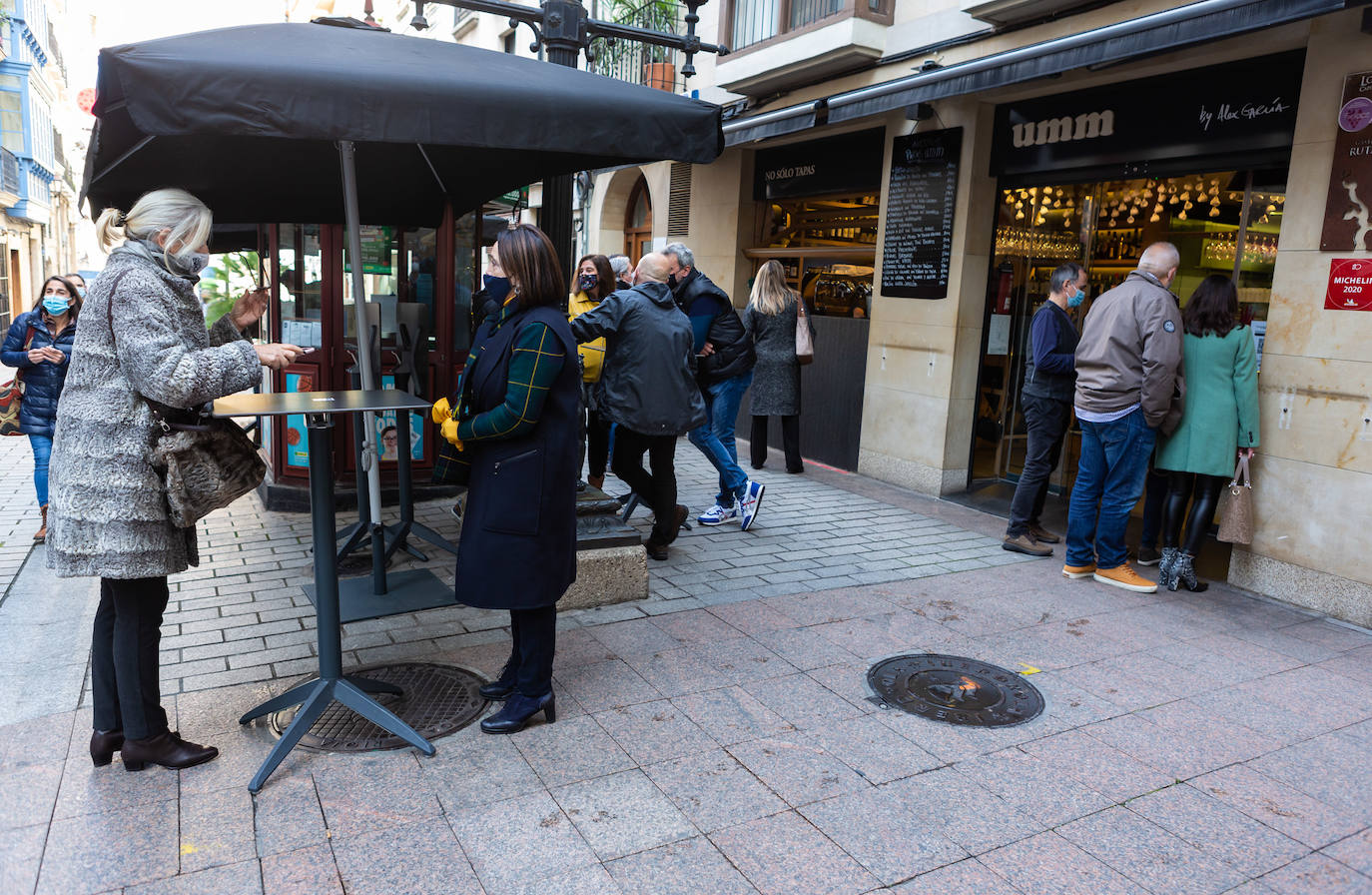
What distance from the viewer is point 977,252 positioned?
779 cm

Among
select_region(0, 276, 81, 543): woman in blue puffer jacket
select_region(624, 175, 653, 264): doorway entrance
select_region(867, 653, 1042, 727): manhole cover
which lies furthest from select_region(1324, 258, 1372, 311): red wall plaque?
select_region(624, 175, 653, 264): doorway entrance

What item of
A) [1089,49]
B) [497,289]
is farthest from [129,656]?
[1089,49]

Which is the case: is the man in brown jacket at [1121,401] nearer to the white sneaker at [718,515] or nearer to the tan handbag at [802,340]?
the white sneaker at [718,515]

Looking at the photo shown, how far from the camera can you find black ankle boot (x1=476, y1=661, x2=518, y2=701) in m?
3.75

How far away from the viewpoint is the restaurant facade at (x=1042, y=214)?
16.8 feet

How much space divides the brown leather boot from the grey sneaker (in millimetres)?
4941

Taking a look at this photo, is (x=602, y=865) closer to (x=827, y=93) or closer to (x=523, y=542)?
(x=523, y=542)

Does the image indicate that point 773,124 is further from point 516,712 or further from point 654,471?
point 516,712

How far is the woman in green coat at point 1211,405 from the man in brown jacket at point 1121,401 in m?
0.13

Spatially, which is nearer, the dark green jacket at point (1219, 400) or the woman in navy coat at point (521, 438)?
the woman in navy coat at point (521, 438)

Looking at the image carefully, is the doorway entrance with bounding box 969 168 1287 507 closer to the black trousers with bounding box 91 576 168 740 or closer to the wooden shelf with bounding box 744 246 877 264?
the wooden shelf with bounding box 744 246 877 264

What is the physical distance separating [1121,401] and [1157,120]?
2.29 metres

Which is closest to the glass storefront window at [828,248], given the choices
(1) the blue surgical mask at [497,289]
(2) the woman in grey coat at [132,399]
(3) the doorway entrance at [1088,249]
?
(3) the doorway entrance at [1088,249]

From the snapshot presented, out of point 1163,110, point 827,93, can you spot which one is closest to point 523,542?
point 1163,110
